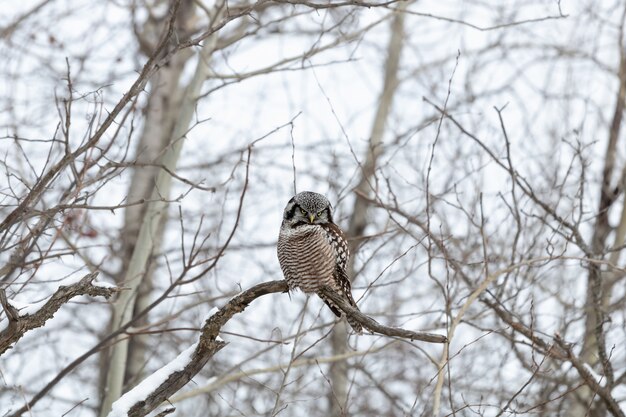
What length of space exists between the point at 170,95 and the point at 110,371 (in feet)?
24.3

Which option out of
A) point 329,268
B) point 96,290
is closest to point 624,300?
point 329,268

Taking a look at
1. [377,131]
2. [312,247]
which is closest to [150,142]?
[377,131]

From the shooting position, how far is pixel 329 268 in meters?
6.50

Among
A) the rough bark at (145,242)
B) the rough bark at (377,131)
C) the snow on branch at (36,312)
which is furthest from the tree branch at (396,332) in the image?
the rough bark at (377,131)

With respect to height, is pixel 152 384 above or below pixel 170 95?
below

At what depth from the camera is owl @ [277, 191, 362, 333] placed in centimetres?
641

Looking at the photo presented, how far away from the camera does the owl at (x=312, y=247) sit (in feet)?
21.0

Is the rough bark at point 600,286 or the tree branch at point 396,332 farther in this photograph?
the rough bark at point 600,286

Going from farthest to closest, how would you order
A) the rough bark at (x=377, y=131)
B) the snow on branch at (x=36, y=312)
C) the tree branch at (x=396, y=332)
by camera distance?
1. the rough bark at (x=377, y=131)
2. the snow on branch at (x=36, y=312)
3. the tree branch at (x=396, y=332)

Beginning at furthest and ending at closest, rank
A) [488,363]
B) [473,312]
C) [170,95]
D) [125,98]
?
[170,95], [488,363], [473,312], [125,98]

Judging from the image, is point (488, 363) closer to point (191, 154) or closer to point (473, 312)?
point (473, 312)

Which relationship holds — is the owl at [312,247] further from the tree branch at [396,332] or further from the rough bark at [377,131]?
the rough bark at [377,131]

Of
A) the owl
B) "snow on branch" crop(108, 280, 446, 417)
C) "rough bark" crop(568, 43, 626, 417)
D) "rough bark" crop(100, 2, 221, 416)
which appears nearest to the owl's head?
the owl

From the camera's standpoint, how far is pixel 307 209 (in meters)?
6.47
